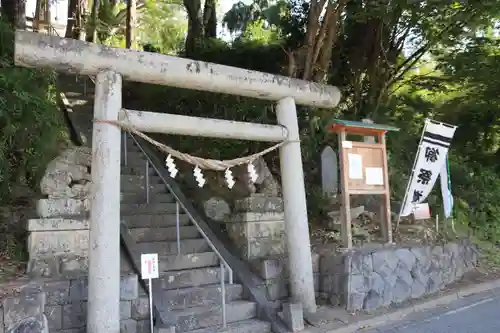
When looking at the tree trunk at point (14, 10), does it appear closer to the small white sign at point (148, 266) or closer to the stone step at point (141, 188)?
the stone step at point (141, 188)

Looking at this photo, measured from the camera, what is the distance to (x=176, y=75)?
5648 millimetres

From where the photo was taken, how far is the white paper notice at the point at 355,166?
7414 mm

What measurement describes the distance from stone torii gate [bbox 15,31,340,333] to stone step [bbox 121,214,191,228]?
2.12 metres

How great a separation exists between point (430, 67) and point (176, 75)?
10.3 metres

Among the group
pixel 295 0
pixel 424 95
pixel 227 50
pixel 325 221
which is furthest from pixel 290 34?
pixel 325 221

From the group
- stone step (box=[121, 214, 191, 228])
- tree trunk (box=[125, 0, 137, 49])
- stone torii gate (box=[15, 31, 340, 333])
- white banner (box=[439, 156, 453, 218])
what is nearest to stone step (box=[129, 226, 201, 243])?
stone step (box=[121, 214, 191, 228])

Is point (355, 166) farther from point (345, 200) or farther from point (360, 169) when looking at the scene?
point (345, 200)

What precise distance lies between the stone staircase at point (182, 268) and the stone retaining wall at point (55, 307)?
0.70 feet

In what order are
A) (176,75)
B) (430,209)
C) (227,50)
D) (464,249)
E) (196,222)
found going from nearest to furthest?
(176,75) → (196,222) → (464,249) → (430,209) → (227,50)

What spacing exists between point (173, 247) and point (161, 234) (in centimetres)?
43

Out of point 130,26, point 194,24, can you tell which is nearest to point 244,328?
point 130,26

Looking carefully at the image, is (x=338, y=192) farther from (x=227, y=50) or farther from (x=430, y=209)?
(x=227, y=50)

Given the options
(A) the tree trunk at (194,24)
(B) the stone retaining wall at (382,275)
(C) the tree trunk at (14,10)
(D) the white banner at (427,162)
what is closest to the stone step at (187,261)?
(B) the stone retaining wall at (382,275)

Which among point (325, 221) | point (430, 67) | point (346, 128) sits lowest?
point (325, 221)
